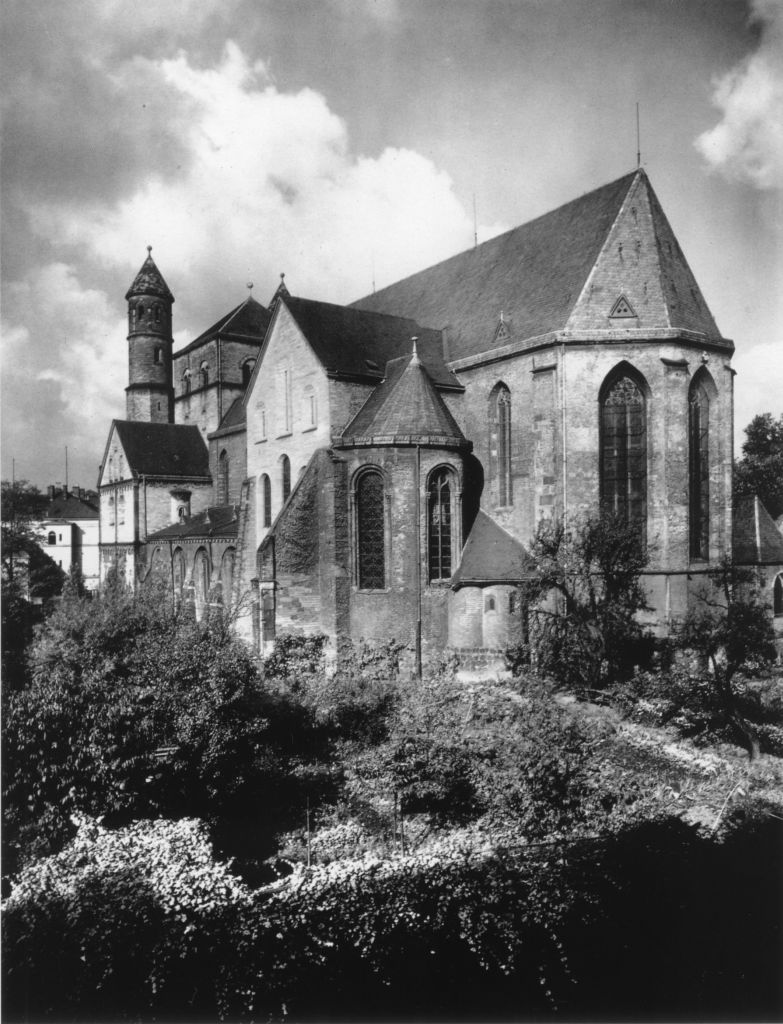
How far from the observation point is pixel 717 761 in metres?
17.0

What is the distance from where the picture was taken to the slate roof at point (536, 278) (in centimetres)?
2655

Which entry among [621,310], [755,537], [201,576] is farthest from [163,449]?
[755,537]

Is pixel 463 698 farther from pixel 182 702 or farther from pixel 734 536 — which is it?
pixel 734 536

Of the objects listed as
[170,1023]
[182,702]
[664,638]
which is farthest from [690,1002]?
[664,638]

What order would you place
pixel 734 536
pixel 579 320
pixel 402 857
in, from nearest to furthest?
1. pixel 402 857
2. pixel 579 320
3. pixel 734 536

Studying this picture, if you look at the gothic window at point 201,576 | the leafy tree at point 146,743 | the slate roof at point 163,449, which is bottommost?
the leafy tree at point 146,743

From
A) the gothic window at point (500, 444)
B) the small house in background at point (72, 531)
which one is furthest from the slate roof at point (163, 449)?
the gothic window at point (500, 444)

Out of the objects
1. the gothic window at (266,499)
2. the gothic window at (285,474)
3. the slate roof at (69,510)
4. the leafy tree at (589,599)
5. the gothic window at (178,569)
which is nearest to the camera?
the leafy tree at (589,599)

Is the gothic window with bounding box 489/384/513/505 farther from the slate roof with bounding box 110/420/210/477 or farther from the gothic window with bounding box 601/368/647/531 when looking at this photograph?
the slate roof with bounding box 110/420/210/477

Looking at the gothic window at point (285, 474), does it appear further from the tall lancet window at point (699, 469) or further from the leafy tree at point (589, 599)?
the tall lancet window at point (699, 469)

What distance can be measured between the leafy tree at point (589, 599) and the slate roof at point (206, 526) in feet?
64.8

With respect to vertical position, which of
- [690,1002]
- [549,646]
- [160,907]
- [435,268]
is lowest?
[690,1002]

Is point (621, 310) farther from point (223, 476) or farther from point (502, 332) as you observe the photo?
point (223, 476)

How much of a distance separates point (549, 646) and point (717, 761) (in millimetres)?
6037
